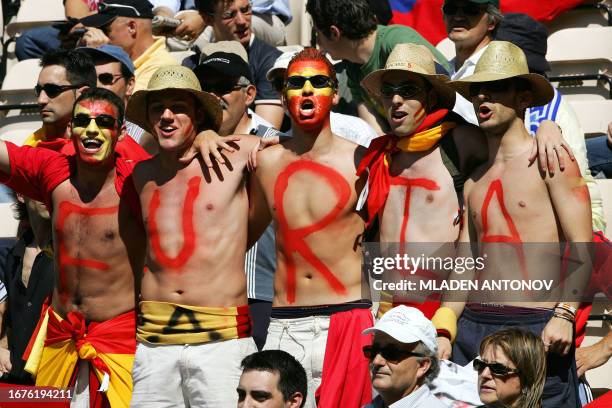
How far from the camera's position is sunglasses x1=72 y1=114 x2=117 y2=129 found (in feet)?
21.9

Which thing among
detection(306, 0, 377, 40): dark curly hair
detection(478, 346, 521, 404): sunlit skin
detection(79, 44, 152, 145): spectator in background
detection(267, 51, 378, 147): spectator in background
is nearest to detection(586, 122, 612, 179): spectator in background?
detection(267, 51, 378, 147): spectator in background

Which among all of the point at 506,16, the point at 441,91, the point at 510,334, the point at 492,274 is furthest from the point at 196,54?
the point at 510,334

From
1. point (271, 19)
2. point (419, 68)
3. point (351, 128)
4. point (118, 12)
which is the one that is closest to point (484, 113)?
point (419, 68)

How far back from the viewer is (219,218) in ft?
21.3

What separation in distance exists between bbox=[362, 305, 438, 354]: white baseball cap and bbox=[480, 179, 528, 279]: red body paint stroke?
0.56 meters

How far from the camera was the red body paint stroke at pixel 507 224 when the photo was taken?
6066 mm

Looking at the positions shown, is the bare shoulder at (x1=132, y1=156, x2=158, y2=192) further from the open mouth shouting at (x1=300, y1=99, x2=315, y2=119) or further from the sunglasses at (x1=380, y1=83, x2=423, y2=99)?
the sunglasses at (x1=380, y1=83, x2=423, y2=99)

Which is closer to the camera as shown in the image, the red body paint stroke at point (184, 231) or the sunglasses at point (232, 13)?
the red body paint stroke at point (184, 231)

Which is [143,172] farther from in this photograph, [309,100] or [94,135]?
[309,100]

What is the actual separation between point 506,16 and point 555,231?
2.39 m

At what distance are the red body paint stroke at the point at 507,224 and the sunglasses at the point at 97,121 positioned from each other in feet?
6.12

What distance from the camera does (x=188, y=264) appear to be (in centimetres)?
643

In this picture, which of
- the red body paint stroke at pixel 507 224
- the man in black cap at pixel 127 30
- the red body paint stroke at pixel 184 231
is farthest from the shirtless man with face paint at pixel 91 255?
the man in black cap at pixel 127 30

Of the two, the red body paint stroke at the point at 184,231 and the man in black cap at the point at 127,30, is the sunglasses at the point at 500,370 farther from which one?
the man in black cap at the point at 127,30
